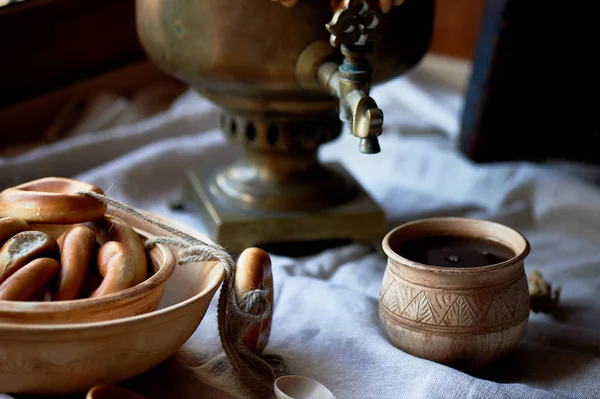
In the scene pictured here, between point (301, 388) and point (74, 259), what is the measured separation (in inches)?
9.5

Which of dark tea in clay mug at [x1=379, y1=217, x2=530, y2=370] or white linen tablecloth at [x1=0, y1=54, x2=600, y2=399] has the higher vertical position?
dark tea in clay mug at [x1=379, y1=217, x2=530, y2=370]

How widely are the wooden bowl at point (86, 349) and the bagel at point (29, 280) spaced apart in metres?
0.04

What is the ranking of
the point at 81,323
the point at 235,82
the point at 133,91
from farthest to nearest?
the point at 133,91 → the point at 235,82 → the point at 81,323

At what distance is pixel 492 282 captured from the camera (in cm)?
77

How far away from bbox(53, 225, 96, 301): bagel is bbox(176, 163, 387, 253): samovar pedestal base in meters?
→ 0.41

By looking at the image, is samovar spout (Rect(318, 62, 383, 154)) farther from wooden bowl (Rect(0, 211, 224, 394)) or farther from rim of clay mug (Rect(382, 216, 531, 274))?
wooden bowl (Rect(0, 211, 224, 394))

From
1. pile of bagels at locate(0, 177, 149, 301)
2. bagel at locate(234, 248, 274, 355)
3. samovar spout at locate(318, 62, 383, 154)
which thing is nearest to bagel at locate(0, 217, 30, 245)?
pile of bagels at locate(0, 177, 149, 301)

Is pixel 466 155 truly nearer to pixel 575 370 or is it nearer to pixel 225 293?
pixel 575 370

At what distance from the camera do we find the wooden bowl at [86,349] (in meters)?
0.64

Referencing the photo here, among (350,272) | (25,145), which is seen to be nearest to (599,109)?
(350,272)

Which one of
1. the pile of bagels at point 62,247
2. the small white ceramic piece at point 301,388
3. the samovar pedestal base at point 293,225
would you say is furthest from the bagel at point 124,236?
the samovar pedestal base at point 293,225

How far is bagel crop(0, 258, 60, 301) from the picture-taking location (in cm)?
67

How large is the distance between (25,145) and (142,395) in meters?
0.90

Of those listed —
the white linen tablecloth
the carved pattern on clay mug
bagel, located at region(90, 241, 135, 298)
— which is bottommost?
the white linen tablecloth
